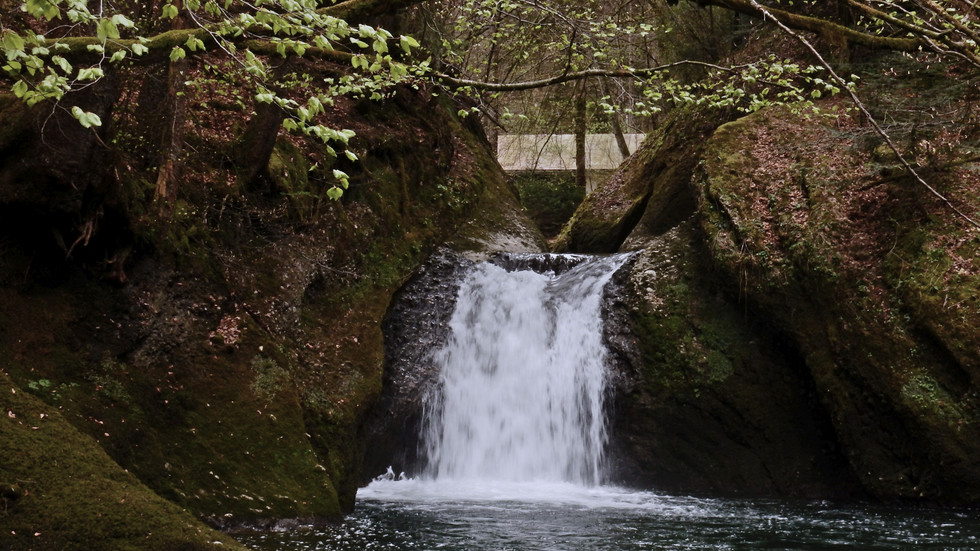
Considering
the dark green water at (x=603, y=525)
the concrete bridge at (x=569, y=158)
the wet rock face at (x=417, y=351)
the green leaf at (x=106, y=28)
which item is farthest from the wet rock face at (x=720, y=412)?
the concrete bridge at (x=569, y=158)

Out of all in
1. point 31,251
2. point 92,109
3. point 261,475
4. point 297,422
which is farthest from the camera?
point 297,422

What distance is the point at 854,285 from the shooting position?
10000 millimetres

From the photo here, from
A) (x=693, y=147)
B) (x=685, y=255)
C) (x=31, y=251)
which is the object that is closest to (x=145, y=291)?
(x=31, y=251)

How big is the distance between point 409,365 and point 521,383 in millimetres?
1681

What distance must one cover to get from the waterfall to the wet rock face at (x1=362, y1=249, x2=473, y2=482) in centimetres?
17

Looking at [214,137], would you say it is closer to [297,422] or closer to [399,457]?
[297,422]

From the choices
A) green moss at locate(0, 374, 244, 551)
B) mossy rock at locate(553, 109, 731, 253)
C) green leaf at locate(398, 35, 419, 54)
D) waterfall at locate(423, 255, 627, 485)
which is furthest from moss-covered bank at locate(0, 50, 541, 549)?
Result: mossy rock at locate(553, 109, 731, 253)

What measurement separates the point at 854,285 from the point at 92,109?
8830 millimetres

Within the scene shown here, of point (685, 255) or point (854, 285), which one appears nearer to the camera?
point (854, 285)

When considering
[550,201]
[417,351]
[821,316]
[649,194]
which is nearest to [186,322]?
[417,351]

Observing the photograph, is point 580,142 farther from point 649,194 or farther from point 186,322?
point 186,322

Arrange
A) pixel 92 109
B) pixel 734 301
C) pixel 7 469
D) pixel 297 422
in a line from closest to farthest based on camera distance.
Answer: pixel 7 469
pixel 92 109
pixel 297 422
pixel 734 301

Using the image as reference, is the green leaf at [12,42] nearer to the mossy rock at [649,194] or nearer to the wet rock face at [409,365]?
the wet rock face at [409,365]

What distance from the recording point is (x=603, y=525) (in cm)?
780
